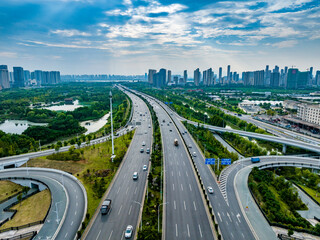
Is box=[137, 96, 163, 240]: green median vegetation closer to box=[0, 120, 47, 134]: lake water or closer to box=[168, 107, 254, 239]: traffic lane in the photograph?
box=[168, 107, 254, 239]: traffic lane

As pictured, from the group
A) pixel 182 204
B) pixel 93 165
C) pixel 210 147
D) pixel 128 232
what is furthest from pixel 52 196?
pixel 210 147

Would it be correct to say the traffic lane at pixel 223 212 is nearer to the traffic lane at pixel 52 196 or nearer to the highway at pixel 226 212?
the highway at pixel 226 212

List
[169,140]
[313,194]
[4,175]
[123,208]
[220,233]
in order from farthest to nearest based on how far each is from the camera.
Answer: [169,140], [4,175], [313,194], [123,208], [220,233]

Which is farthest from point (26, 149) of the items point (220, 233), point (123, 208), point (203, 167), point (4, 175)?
point (220, 233)

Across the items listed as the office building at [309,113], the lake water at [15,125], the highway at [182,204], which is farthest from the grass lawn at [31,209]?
the office building at [309,113]

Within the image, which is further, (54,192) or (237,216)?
(54,192)

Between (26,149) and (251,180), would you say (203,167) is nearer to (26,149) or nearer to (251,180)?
(251,180)
